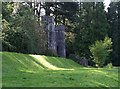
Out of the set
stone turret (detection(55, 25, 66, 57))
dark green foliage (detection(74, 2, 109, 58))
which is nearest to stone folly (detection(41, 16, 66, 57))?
stone turret (detection(55, 25, 66, 57))

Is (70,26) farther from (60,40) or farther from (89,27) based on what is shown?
(60,40)

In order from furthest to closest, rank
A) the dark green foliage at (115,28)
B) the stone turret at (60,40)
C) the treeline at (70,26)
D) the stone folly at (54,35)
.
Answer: the dark green foliage at (115,28)
the stone turret at (60,40)
the stone folly at (54,35)
the treeline at (70,26)

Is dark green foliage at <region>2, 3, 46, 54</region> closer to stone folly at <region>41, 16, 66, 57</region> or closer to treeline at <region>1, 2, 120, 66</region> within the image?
treeline at <region>1, 2, 120, 66</region>

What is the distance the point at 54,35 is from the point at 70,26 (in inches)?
485

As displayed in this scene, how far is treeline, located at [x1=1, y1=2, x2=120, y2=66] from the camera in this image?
29.9 meters

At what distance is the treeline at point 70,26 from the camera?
29883 mm

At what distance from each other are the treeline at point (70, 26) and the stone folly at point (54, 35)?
202cm

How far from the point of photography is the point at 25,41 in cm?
3014

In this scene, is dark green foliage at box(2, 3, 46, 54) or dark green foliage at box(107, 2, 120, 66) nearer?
dark green foliage at box(2, 3, 46, 54)

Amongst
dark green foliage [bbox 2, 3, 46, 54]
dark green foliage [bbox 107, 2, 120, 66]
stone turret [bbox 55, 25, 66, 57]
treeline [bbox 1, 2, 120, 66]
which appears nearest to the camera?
dark green foliage [bbox 2, 3, 46, 54]

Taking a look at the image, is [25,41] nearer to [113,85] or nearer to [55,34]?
[55,34]

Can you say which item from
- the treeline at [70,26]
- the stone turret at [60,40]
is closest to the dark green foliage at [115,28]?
the treeline at [70,26]

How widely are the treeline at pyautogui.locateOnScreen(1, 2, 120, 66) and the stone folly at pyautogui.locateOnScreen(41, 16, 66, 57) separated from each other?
2.02 m

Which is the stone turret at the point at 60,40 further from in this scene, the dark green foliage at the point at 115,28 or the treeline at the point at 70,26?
the dark green foliage at the point at 115,28
